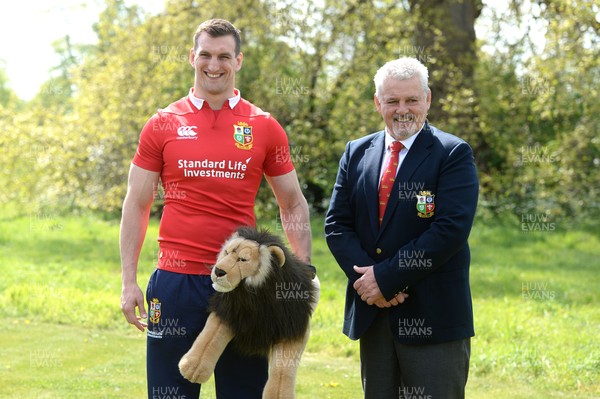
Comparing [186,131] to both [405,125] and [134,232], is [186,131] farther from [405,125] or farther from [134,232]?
[405,125]

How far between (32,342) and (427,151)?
575 centimetres

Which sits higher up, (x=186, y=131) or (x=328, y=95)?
(x=328, y=95)

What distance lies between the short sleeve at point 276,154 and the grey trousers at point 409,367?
849 millimetres

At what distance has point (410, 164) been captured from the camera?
3840 millimetres

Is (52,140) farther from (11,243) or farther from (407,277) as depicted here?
(407,277)

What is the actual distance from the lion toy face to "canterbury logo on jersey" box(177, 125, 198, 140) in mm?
544

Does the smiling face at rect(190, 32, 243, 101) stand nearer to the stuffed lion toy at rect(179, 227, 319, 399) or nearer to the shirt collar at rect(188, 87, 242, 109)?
the shirt collar at rect(188, 87, 242, 109)

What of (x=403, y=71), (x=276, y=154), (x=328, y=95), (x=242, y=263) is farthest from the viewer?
(x=328, y=95)

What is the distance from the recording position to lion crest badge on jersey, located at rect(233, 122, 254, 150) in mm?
3814

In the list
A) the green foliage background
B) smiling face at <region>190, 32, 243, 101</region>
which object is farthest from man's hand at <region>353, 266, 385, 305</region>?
the green foliage background

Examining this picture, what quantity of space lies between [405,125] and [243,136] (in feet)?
2.49

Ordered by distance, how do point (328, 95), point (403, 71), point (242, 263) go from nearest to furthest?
1. point (242, 263)
2. point (403, 71)
3. point (328, 95)

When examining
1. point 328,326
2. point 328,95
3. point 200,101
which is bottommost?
point 328,326

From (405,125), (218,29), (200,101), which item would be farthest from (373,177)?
(218,29)
